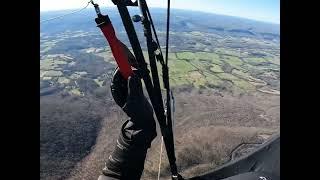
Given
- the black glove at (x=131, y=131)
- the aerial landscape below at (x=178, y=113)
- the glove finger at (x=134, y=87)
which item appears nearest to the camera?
the glove finger at (x=134, y=87)

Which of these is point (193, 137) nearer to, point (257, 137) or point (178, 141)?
point (178, 141)

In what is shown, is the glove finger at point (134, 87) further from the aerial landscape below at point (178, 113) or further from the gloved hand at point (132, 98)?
the aerial landscape below at point (178, 113)

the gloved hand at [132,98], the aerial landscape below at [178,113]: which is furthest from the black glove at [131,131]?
the aerial landscape below at [178,113]

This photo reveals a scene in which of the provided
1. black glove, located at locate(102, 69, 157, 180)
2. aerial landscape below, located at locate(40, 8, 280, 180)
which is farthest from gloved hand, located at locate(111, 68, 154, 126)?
aerial landscape below, located at locate(40, 8, 280, 180)

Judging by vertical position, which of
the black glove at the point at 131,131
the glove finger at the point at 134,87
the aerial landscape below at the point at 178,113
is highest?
the glove finger at the point at 134,87

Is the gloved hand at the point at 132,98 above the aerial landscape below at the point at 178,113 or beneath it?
above

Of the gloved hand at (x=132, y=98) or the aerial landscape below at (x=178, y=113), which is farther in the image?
the aerial landscape below at (x=178, y=113)
